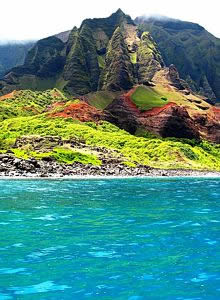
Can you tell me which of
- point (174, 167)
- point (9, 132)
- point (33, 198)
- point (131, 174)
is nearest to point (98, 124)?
point (9, 132)

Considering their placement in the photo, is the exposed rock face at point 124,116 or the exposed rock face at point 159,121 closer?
the exposed rock face at point 159,121

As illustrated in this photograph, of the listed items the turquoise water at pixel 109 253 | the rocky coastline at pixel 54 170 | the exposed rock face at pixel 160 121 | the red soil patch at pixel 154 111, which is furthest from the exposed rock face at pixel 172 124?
the turquoise water at pixel 109 253

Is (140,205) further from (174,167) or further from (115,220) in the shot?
(174,167)

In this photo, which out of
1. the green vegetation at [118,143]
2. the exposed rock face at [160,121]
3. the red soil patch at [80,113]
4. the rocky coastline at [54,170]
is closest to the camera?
the rocky coastline at [54,170]

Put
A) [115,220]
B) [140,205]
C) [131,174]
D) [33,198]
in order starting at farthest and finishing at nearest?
[131,174]
[33,198]
[140,205]
[115,220]

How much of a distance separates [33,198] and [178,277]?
30.1 meters

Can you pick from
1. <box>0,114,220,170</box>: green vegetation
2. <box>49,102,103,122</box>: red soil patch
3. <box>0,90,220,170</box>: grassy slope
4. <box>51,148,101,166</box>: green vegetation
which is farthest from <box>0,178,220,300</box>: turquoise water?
<box>49,102,103,122</box>: red soil patch

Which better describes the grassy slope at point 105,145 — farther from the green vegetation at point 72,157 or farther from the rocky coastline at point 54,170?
the rocky coastline at point 54,170

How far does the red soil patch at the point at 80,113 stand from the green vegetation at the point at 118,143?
5311 millimetres

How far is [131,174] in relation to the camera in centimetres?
9700

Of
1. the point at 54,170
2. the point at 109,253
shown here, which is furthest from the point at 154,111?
the point at 109,253

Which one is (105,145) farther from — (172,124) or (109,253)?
(109,253)

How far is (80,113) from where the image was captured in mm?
178000

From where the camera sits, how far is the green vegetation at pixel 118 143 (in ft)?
425
